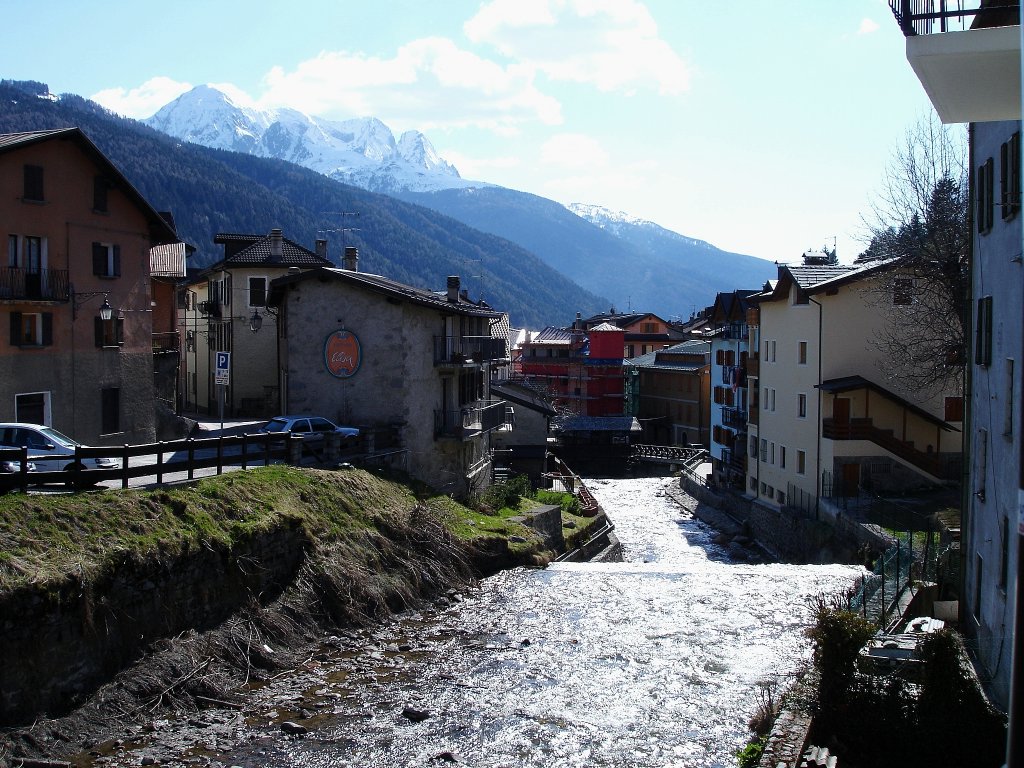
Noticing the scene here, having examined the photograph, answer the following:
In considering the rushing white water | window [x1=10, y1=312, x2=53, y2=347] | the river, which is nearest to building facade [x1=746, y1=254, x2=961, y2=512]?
the rushing white water

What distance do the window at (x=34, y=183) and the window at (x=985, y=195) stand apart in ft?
92.4

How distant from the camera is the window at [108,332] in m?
34.1

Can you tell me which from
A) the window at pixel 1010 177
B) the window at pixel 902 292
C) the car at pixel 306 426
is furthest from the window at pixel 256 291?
the window at pixel 1010 177

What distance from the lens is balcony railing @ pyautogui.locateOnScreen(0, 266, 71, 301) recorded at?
99.7 feet

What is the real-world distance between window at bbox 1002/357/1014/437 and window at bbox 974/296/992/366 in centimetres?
176

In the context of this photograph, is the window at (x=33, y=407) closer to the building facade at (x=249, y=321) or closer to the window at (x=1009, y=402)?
the building facade at (x=249, y=321)

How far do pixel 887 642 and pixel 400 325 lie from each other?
2245cm

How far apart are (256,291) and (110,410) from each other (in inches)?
754

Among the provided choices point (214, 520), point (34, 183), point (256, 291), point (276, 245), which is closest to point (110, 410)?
point (34, 183)

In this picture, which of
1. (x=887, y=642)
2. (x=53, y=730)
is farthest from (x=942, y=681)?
(x=53, y=730)

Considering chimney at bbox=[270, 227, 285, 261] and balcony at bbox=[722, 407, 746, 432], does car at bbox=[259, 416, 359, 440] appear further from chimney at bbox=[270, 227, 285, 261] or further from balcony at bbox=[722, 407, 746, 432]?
balcony at bbox=[722, 407, 746, 432]

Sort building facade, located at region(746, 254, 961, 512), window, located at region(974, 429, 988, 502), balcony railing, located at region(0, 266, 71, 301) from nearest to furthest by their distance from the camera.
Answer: window, located at region(974, 429, 988, 502) → balcony railing, located at region(0, 266, 71, 301) → building facade, located at region(746, 254, 961, 512)

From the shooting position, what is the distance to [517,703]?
18422 mm

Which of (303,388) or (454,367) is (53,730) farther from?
(454,367)
